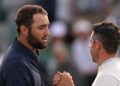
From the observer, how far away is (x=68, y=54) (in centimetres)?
1173

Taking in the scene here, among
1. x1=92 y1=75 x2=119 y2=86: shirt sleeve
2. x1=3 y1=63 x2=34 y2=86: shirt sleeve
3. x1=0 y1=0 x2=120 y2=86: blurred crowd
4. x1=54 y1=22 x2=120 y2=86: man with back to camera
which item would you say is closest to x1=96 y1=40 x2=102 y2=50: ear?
x1=54 y1=22 x2=120 y2=86: man with back to camera

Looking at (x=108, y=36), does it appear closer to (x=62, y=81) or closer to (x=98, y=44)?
(x=98, y=44)

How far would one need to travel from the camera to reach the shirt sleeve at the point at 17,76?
6090 millimetres

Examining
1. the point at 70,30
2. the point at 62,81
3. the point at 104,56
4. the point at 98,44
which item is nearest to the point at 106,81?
the point at 104,56

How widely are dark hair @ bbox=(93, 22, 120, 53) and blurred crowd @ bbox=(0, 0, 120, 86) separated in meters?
4.60

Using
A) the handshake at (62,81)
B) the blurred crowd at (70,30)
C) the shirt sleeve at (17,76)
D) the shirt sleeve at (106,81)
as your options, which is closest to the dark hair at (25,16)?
the shirt sleeve at (17,76)

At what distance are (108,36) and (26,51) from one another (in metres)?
0.86

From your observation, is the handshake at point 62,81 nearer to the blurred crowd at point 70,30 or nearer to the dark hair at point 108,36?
the dark hair at point 108,36

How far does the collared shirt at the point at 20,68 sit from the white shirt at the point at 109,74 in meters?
0.72

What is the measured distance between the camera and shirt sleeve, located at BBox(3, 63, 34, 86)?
609 cm

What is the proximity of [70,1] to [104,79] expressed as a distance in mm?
7910

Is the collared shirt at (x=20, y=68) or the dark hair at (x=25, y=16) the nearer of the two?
the collared shirt at (x=20, y=68)

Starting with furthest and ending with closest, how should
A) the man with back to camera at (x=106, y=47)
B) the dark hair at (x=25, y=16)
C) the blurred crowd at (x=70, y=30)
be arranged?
the blurred crowd at (x=70, y=30)
the dark hair at (x=25, y=16)
the man with back to camera at (x=106, y=47)

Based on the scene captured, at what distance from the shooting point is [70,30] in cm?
1270
